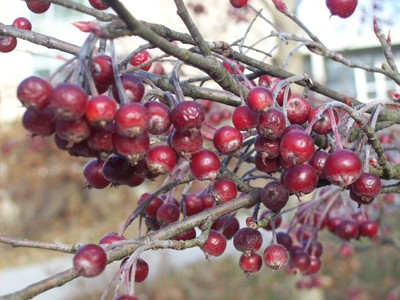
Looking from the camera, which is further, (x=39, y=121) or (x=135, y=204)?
(x=135, y=204)

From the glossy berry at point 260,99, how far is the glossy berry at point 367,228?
58.0 inches

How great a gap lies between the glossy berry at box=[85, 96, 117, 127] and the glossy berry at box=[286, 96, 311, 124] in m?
0.59

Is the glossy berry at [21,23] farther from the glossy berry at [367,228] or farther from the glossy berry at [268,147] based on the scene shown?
the glossy berry at [367,228]

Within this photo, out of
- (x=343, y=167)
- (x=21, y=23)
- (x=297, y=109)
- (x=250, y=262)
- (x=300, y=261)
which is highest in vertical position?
(x=21, y=23)

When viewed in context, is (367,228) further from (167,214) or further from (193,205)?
(167,214)

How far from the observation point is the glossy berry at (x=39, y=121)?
801mm

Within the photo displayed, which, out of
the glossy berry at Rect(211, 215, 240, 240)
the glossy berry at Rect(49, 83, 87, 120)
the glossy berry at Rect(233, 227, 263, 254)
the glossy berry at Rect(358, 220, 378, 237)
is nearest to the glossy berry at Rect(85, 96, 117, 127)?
the glossy berry at Rect(49, 83, 87, 120)

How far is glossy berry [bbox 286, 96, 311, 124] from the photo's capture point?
3.71ft

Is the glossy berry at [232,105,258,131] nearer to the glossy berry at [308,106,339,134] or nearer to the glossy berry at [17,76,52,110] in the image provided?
the glossy berry at [308,106,339,134]

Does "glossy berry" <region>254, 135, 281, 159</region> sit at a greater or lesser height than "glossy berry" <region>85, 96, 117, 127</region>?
lesser

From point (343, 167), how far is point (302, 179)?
0.35 ft

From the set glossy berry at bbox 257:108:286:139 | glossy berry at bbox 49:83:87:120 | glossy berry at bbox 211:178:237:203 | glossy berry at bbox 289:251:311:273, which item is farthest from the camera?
glossy berry at bbox 289:251:311:273

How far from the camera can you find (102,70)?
33.9 inches

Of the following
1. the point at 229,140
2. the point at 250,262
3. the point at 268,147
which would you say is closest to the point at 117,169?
the point at 229,140
